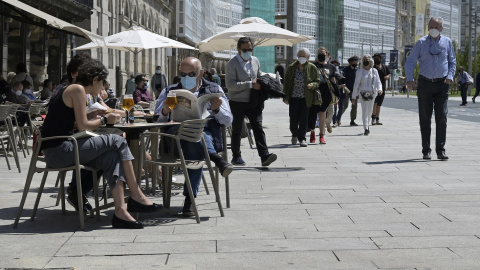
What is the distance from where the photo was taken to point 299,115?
54.2 ft

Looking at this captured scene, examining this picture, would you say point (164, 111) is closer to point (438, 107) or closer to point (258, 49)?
point (438, 107)

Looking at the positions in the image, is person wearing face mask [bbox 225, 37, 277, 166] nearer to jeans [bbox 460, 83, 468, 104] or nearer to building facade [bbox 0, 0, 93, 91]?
building facade [bbox 0, 0, 93, 91]

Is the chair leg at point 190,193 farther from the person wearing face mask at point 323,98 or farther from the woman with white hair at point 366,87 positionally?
the woman with white hair at point 366,87

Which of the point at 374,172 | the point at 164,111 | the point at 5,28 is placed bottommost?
the point at 374,172

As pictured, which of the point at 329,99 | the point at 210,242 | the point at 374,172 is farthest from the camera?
the point at 329,99

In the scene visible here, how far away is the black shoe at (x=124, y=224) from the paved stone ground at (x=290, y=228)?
0.08m

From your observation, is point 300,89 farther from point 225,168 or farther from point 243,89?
point 225,168

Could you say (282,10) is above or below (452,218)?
above

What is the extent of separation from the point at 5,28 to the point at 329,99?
1188cm

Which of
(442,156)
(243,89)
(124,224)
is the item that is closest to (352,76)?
(442,156)

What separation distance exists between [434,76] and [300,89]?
10.7ft

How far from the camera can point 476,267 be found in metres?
5.57

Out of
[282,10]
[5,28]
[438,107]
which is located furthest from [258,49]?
[438,107]

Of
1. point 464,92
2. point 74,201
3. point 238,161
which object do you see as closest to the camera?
point 74,201
